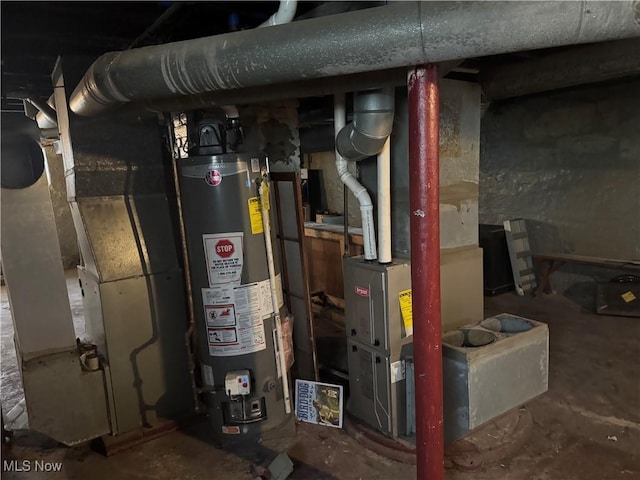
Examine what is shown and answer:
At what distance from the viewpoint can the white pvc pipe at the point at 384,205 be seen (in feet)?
7.05

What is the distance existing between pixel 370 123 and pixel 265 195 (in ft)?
2.11

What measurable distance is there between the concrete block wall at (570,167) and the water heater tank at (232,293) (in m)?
3.61

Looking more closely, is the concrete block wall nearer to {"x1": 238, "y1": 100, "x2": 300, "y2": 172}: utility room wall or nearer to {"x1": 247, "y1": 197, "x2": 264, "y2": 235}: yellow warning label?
{"x1": 238, "y1": 100, "x2": 300, "y2": 172}: utility room wall

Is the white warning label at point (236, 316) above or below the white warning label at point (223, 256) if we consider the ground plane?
below

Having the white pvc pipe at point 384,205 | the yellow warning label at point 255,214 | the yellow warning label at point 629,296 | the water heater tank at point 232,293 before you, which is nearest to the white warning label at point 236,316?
the water heater tank at point 232,293

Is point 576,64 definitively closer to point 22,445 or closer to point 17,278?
point 17,278

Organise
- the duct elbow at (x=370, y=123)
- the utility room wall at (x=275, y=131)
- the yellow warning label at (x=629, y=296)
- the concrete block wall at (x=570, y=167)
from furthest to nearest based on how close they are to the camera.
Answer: the concrete block wall at (x=570, y=167)
the yellow warning label at (x=629, y=296)
the utility room wall at (x=275, y=131)
the duct elbow at (x=370, y=123)

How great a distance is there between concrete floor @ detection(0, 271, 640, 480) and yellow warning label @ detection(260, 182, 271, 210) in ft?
4.19

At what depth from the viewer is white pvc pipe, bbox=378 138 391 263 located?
2.15 m

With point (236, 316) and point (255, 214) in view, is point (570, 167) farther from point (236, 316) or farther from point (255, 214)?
point (236, 316)

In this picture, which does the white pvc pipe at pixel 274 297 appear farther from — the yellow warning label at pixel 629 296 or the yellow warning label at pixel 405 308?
the yellow warning label at pixel 629 296

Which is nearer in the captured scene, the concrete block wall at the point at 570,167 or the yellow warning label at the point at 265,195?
the yellow warning label at the point at 265,195

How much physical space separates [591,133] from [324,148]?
2.63 meters

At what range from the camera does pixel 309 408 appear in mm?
2561
